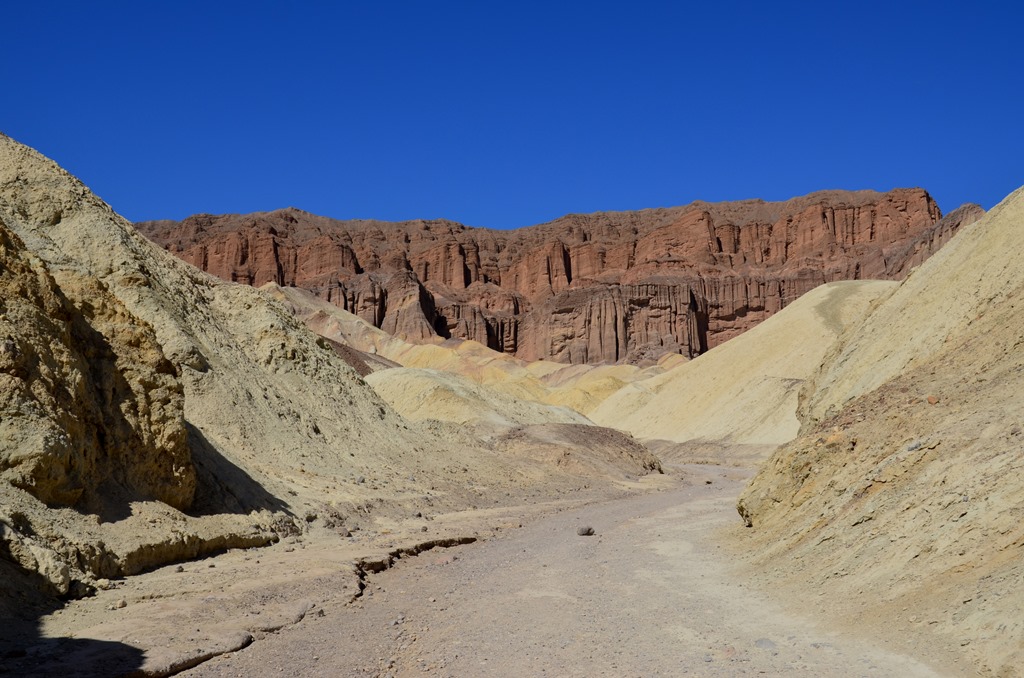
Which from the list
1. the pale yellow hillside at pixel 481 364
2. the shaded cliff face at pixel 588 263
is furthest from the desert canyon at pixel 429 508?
the shaded cliff face at pixel 588 263

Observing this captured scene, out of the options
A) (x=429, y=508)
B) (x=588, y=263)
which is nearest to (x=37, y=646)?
(x=429, y=508)

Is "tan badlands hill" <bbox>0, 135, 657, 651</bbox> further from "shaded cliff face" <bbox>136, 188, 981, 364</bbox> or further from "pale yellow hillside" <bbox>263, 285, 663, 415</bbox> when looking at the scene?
"shaded cliff face" <bbox>136, 188, 981, 364</bbox>

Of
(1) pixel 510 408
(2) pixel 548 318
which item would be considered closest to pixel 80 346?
(1) pixel 510 408

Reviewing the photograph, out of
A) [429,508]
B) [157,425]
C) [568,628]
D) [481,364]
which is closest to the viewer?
[568,628]

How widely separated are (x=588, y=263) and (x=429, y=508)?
437 ft

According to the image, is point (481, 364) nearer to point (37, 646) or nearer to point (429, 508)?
point (429, 508)

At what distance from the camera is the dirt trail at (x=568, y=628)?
730 centimetres

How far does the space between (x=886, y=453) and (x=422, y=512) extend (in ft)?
40.4

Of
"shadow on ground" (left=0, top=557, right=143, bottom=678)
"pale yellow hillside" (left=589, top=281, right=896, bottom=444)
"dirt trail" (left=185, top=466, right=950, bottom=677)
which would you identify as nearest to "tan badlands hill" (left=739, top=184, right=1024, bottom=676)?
"dirt trail" (left=185, top=466, right=950, bottom=677)

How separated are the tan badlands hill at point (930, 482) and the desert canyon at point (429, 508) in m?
0.04

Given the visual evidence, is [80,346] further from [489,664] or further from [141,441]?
[489,664]

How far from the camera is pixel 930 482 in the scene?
932 centimetres

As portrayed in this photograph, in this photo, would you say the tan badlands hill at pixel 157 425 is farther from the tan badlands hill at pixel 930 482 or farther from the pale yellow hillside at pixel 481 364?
the pale yellow hillside at pixel 481 364

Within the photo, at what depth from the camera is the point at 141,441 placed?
13609mm
